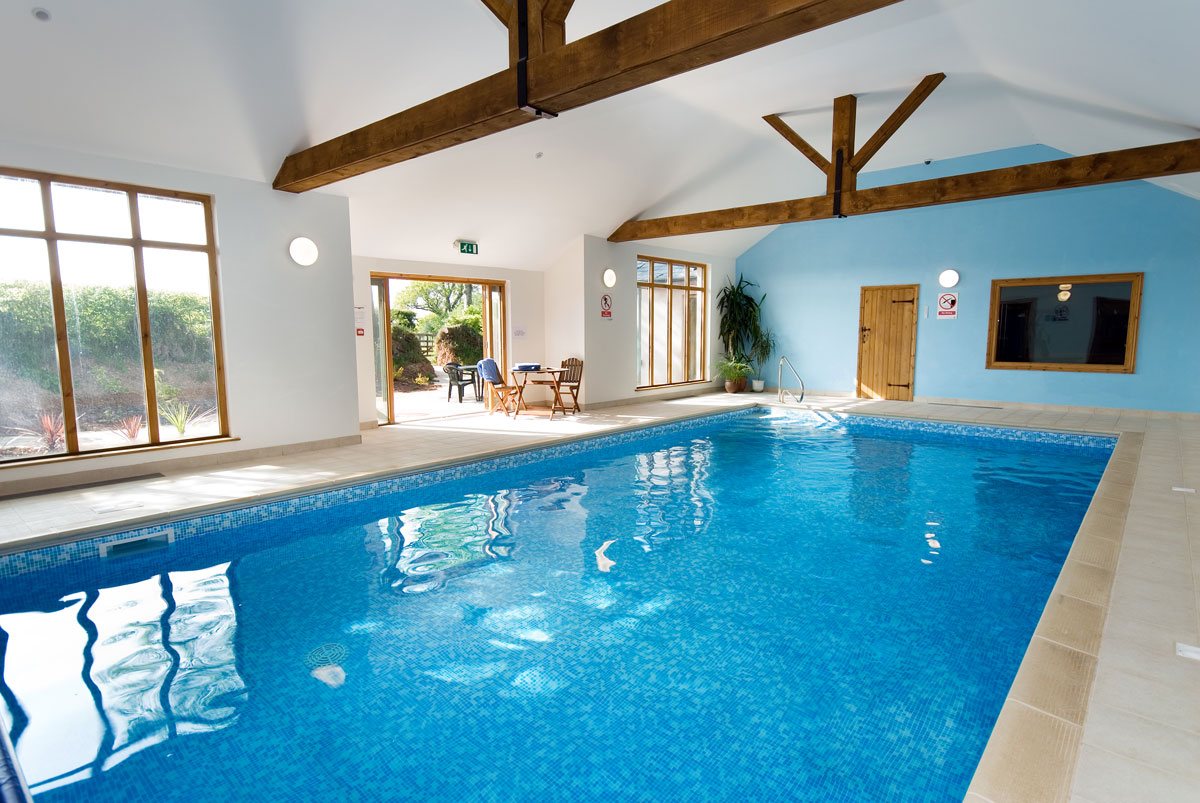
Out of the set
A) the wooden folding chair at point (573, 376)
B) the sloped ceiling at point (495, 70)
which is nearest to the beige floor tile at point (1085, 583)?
the sloped ceiling at point (495, 70)

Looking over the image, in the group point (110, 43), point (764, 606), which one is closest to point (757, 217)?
point (764, 606)

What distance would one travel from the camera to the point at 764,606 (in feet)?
10.3

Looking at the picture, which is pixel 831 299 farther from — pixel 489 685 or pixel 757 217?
pixel 489 685

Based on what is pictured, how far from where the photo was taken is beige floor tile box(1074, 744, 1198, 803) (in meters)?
1.60

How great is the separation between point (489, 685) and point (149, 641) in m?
1.66

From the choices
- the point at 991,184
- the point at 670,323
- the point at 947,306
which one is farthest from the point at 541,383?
the point at 947,306

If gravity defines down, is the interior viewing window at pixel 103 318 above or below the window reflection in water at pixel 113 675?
above

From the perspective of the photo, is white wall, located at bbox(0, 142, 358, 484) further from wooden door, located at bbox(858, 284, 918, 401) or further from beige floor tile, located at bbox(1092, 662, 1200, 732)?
wooden door, located at bbox(858, 284, 918, 401)

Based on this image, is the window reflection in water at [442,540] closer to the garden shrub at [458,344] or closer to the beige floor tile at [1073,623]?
the beige floor tile at [1073,623]

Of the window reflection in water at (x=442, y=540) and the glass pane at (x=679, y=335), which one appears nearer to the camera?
the window reflection in water at (x=442, y=540)

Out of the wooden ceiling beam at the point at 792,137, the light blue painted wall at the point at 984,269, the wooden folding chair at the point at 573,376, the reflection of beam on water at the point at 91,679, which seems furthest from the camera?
the wooden folding chair at the point at 573,376

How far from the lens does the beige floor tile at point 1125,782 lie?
62.9 inches

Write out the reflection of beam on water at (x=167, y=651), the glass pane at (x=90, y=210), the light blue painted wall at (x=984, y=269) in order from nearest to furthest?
the reflection of beam on water at (x=167, y=651) → the glass pane at (x=90, y=210) → the light blue painted wall at (x=984, y=269)

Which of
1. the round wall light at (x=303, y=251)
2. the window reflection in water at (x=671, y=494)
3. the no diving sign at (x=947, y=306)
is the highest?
the round wall light at (x=303, y=251)
